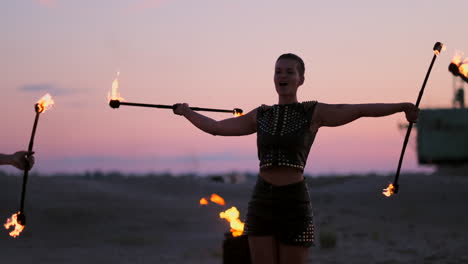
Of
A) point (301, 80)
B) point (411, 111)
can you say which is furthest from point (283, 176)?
point (411, 111)

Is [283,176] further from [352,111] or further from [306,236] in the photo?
[352,111]

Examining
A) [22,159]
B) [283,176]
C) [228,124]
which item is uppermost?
[228,124]

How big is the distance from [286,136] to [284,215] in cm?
59

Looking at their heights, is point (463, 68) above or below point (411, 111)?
above

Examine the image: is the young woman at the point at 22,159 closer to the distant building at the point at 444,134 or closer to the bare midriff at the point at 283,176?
the bare midriff at the point at 283,176

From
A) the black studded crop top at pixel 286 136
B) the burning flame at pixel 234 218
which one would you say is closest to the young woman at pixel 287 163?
the black studded crop top at pixel 286 136

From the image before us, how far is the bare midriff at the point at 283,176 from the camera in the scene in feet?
17.1

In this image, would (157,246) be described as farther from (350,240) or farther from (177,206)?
(177,206)

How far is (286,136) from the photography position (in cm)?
521

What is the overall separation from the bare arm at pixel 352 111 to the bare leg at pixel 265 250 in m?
0.98

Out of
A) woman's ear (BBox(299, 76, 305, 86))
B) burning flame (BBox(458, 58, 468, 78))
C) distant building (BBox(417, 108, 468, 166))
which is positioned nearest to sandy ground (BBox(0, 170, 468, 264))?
burning flame (BBox(458, 58, 468, 78))

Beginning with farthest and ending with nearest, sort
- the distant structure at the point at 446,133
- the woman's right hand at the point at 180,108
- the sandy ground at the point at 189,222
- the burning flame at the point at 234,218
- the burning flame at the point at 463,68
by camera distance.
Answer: the distant structure at the point at 446,133
the sandy ground at the point at 189,222
the burning flame at the point at 234,218
the woman's right hand at the point at 180,108
the burning flame at the point at 463,68

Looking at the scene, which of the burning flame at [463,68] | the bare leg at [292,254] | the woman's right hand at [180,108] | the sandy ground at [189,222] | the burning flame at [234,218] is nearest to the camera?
the bare leg at [292,254]

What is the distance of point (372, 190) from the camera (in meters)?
26.4
